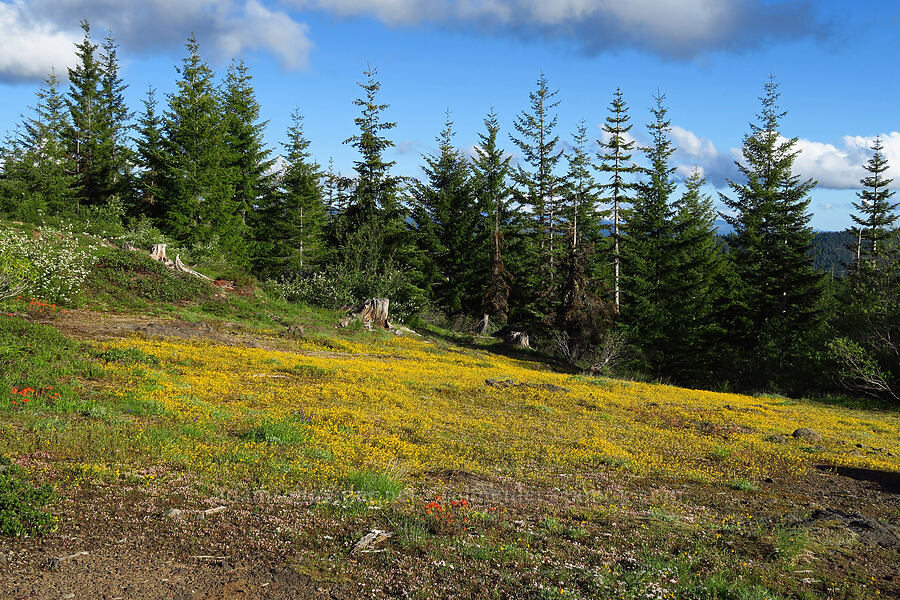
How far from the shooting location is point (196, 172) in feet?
127

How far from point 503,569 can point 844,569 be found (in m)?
4.09

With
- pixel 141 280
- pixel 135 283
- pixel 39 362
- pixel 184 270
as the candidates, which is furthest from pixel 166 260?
pixel 39 362

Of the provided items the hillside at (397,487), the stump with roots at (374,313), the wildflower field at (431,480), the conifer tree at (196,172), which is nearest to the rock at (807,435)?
the hillside at (397,487)

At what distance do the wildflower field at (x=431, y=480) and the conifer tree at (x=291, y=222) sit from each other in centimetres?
3158

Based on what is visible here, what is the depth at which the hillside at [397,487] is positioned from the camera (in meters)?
5.62

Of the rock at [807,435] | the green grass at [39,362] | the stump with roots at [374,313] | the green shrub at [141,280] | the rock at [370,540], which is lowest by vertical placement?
the rock at [807,435]

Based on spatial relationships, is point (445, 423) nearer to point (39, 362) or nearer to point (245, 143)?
point (39, 362)

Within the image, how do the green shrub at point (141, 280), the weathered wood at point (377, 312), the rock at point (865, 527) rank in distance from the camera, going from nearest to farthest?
the rock at point (865, 527)
the green shrub at point (141, 280)
the weathered wood at point (377, 312)

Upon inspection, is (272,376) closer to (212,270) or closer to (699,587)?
(699,587)

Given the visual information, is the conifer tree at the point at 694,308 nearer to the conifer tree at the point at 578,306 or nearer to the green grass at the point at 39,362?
the conifer tree at the point at 578,306

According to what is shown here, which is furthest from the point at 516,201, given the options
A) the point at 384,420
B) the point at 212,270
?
the point at 384,420

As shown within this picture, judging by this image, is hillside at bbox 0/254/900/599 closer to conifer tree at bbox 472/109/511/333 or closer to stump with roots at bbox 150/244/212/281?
stump with roots at bbox 150/244/212/281

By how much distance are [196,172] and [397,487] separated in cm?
3659

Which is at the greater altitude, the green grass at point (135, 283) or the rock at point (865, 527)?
the green grass at point (135, 283)
